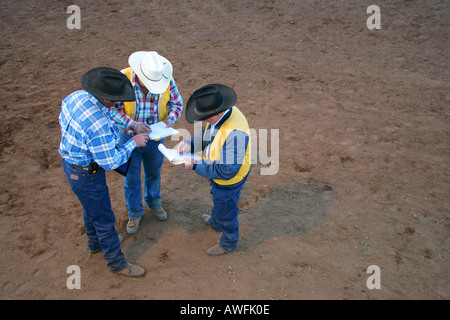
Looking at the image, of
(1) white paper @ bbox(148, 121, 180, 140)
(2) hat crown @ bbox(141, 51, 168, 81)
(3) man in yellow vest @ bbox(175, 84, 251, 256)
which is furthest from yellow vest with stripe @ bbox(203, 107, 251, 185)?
(2) hat crown @ bbox(141, 51, 168, 81)

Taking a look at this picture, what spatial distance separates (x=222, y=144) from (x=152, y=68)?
44.1 inches

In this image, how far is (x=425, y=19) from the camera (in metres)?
11.2

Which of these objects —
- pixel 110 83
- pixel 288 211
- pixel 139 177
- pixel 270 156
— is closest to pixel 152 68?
pixel 110 83

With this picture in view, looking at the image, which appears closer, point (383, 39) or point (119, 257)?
point (119, 257)

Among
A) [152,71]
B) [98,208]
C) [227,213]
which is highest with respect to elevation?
[152,71]

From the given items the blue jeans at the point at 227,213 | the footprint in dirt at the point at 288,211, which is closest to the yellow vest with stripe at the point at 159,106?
the blue jeans at the point at 227,213

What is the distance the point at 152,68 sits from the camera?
371 centimetres

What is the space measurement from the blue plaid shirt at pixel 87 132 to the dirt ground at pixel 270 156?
1.54 metres

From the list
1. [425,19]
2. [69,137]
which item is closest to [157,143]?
[69,137]

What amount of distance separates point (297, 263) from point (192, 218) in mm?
1563

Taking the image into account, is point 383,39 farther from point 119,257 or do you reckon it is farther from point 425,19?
point 119,257

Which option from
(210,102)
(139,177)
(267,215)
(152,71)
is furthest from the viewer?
(267,215)

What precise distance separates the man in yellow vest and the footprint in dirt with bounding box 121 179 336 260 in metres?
0.92

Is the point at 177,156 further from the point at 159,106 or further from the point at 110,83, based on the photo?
the point at 110,83
